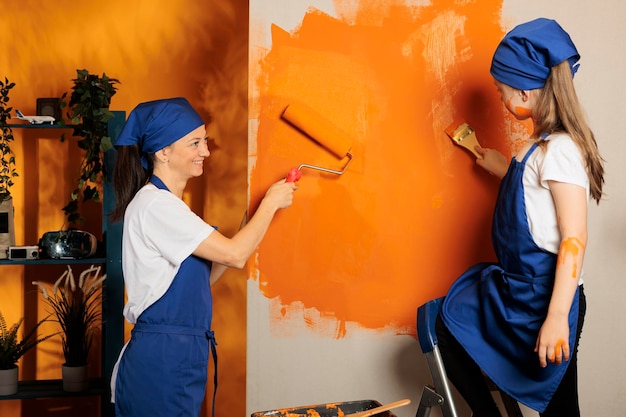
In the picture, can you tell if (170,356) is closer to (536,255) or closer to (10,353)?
(536,255)

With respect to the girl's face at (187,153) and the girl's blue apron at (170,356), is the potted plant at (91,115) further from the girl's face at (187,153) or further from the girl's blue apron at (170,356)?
the girl's blue apron at (170,356)

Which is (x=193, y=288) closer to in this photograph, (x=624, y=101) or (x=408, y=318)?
(x=408, y=318)

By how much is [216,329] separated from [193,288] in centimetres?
104

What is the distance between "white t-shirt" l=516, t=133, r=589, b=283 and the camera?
1.59 metres

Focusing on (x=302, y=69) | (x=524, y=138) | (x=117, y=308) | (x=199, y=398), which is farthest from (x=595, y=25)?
(x=117, y=308)

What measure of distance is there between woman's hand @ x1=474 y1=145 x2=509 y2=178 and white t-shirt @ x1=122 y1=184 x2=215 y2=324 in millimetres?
823

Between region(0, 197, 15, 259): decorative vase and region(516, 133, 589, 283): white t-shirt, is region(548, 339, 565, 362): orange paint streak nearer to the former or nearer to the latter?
region(516, 133, 589, 283): white t-shirt

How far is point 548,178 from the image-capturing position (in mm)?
1588

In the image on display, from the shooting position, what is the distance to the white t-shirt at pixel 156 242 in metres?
1.72

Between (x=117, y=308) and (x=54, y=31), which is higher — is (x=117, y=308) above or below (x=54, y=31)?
below

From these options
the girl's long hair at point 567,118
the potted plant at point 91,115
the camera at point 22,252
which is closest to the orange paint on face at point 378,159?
the girl's long hair at point 567,118

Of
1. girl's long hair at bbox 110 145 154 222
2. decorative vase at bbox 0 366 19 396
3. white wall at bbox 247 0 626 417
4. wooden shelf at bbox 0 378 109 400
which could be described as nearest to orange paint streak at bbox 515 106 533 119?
white wall at bbox 247 0 626 417

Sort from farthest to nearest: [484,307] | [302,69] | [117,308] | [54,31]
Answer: [54,31] → [117,308] → [302,69] → [484,307]

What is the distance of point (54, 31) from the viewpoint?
273 cm
